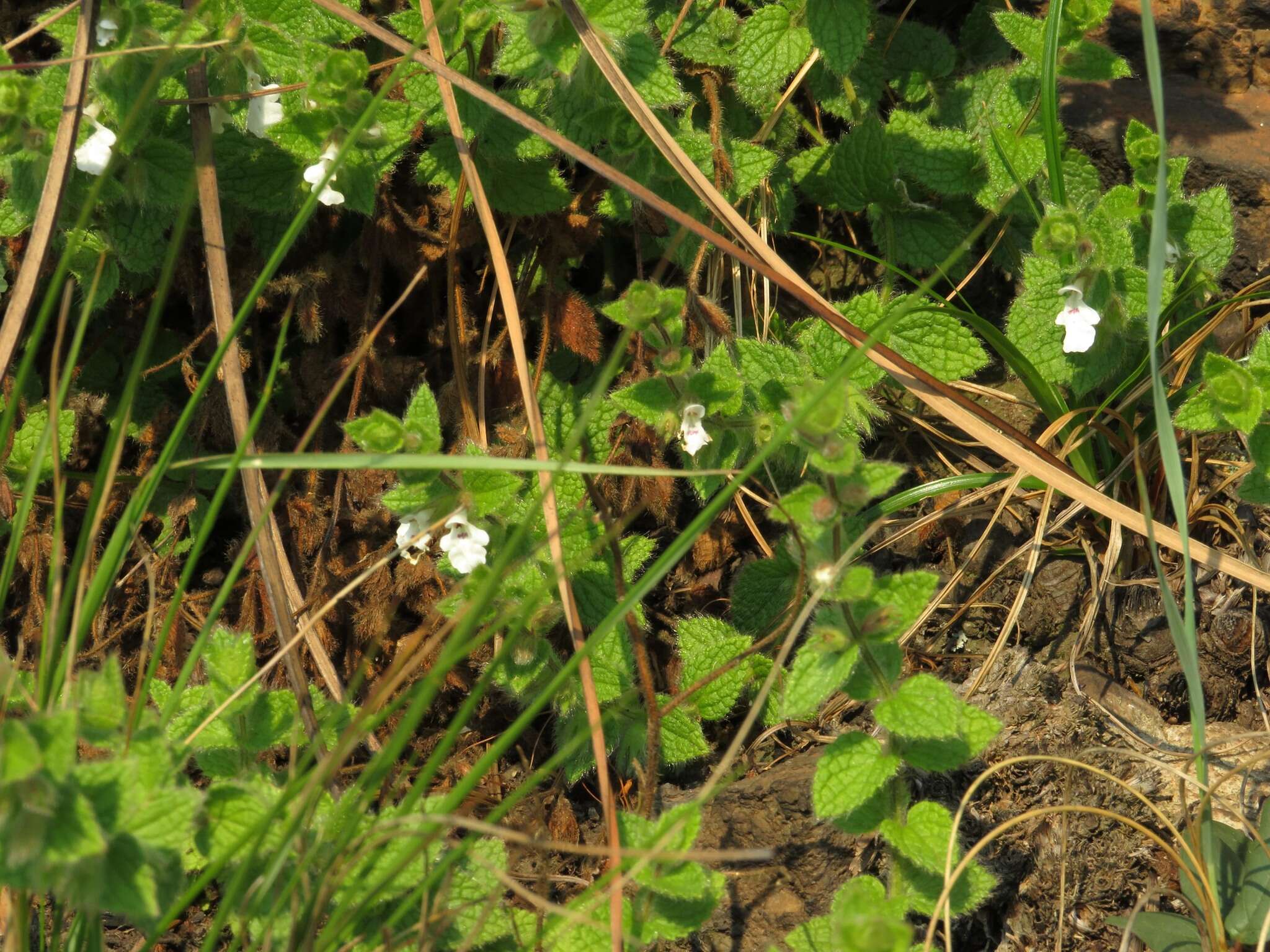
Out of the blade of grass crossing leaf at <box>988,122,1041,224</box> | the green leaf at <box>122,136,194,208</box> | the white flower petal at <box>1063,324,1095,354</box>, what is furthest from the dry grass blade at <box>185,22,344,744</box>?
the blade of grass crossing leaf at <box>988,122,1041,224</box>

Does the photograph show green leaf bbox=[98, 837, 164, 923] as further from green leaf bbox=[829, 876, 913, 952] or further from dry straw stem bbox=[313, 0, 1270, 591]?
dry straw stem bbox=[313, 0, 1270, 591]

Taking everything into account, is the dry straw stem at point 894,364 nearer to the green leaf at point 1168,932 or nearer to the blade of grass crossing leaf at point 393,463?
the blade of grass crossing leaf at point 393,463

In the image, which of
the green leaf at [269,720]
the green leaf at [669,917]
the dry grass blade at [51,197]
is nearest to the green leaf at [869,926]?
the green leaf at [669,917]

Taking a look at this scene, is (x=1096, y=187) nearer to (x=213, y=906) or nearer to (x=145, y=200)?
(x=145, y=200)

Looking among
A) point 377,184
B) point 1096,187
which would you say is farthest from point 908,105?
point 377,184

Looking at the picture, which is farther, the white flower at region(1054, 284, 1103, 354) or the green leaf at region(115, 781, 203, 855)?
the white flower at region(1054, 284, 1103, 354)

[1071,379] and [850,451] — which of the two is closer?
[850,451]

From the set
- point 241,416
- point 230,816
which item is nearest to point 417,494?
point 241,416
